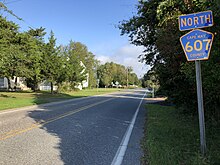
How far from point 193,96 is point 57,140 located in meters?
5.09

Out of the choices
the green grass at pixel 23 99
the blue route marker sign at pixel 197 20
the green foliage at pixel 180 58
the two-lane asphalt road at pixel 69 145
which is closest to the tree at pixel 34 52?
the green grass at pixel 23 99

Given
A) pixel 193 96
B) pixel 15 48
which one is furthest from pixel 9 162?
pixel 15 48

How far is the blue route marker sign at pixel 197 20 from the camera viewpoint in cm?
453

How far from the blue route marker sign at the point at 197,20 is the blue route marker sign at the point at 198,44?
169mm

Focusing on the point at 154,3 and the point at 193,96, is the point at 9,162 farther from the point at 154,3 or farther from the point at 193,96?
the point at 154,3

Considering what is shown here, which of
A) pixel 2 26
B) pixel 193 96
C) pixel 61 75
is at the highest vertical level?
pixel 2 26

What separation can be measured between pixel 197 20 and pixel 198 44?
21.3 inches

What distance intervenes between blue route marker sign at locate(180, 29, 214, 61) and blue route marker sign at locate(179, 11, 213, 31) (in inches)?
6.7

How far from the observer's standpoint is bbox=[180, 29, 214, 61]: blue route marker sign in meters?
4.43

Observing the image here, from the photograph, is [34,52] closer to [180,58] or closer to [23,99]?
[23,99]

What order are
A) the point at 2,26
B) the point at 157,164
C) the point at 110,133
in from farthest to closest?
the point at 2,26 < the point at 110,133 < the point at 157,164

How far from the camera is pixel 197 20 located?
466 cm

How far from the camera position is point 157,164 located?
180 inches

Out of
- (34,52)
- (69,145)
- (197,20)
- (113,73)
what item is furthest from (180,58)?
(113,73)
